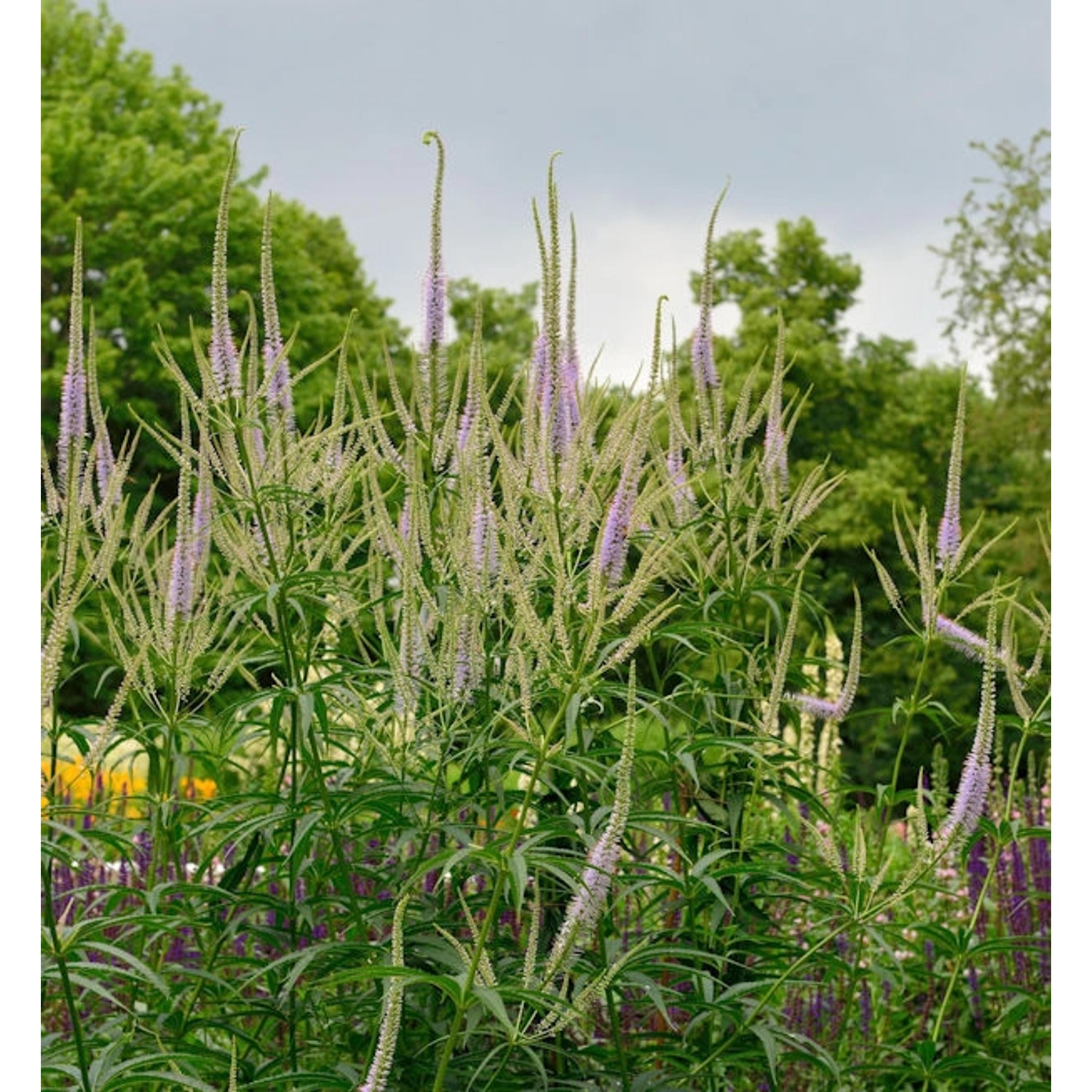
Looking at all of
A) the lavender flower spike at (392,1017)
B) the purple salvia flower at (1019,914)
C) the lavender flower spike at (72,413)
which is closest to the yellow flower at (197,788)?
the lavender flower spike at (72,413)

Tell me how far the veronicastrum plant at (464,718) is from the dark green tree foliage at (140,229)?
17103mm

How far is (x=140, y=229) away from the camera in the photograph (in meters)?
24.2

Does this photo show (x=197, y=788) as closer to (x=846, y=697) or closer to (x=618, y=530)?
(x=846, y=697)

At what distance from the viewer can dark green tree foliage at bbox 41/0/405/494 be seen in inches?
891

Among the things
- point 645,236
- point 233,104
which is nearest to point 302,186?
point 233,104

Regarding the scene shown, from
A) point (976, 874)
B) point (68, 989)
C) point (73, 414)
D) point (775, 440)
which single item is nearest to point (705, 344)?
point (775, 440)

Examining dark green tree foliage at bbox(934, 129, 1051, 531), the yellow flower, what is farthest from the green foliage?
the yellow flower

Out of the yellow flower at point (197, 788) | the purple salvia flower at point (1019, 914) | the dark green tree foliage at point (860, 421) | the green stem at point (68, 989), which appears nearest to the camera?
the green stem at point (68, 989)

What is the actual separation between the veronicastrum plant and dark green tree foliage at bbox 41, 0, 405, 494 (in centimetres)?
1710

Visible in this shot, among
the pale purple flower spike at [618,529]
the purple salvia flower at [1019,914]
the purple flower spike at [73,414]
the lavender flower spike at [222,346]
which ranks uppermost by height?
the lavender flower spike at [222,346]

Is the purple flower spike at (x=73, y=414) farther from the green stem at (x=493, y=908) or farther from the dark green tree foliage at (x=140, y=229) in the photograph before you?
the dark green tree foliage at (x=140, y=229)

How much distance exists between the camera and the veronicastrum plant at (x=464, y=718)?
270 centimetres

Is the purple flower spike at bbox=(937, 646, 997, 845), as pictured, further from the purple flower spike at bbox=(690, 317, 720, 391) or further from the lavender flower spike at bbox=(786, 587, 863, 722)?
the purple flower spike at bbox=(690, 317, 720, 391)

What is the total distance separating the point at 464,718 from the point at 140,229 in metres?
22.6
